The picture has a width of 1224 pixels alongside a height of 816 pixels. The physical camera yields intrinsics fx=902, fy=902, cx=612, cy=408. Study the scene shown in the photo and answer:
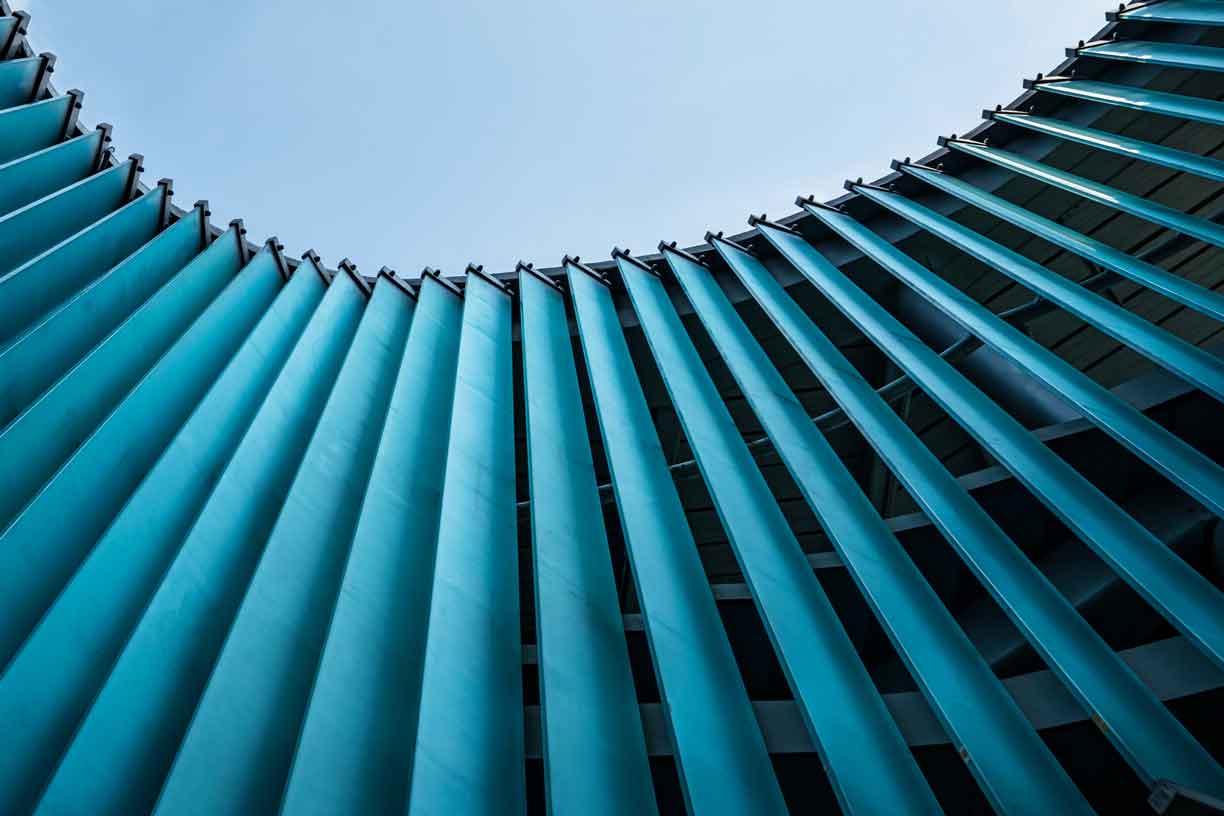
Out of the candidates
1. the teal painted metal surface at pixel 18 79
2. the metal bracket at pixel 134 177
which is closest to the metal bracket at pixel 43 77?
the teal painted metal surface at pixel 18 79

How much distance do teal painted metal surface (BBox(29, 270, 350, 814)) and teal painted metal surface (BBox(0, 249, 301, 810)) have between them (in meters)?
0.18

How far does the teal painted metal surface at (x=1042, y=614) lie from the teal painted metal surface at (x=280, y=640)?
3.52 m

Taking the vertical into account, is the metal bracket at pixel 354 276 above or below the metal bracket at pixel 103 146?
below

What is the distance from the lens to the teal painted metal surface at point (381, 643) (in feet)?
12.8

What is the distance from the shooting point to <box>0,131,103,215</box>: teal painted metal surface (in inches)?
330

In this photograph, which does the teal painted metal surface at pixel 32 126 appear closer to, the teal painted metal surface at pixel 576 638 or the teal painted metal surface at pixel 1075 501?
the teal painted metal surface at pixel 576 638

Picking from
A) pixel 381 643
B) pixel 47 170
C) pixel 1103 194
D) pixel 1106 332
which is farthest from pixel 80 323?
pixel 1103 194

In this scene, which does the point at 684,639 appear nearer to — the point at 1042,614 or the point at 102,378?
the point at 1042,614

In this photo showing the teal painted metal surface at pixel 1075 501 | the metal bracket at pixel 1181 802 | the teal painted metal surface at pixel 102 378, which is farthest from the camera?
the teal painted metal surface at pixel 102 378

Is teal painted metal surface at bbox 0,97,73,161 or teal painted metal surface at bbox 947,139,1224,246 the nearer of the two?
teal painted metal surface at bbox 947,139,1224,246

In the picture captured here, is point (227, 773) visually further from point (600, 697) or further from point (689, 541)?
point (689, 541)

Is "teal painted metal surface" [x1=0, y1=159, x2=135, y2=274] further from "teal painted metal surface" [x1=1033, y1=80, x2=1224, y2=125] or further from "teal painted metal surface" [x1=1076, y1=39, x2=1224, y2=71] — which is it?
"teal painted metal surface" [x1=1076, y1=39, x2=1224, y2=71]

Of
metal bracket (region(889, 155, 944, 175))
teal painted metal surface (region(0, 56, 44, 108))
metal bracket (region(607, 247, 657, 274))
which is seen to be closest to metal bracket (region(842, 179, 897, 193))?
metal bracket (region(889, 155, 944, 175))

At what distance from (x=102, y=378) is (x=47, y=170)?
3640 millimetres
